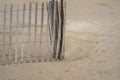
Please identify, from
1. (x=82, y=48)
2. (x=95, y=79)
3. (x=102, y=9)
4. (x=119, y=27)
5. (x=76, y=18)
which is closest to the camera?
(x=95, y=79)

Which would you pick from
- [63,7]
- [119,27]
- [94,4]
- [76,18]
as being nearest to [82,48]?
[63,7]

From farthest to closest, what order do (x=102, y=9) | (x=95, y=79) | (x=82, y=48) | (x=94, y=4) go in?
(x=94, y=4), (x=102, y=9), (x=82, y=48), (x=95, y=79)

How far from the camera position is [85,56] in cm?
470

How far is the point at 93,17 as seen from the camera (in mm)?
7023

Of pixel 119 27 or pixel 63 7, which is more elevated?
pixel 63 7

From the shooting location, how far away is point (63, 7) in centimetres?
438

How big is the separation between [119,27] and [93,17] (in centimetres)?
95

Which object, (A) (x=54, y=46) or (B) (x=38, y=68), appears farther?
(A) (x=54, y=46)

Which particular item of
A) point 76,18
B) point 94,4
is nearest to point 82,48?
point 76,18

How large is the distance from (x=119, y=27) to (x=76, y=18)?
109 centimetres

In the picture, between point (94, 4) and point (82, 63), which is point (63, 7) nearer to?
point (82, 63)

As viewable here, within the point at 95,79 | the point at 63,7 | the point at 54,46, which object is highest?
the point at 63,7

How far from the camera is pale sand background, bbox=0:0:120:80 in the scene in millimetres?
4070

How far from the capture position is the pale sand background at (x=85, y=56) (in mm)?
4070
